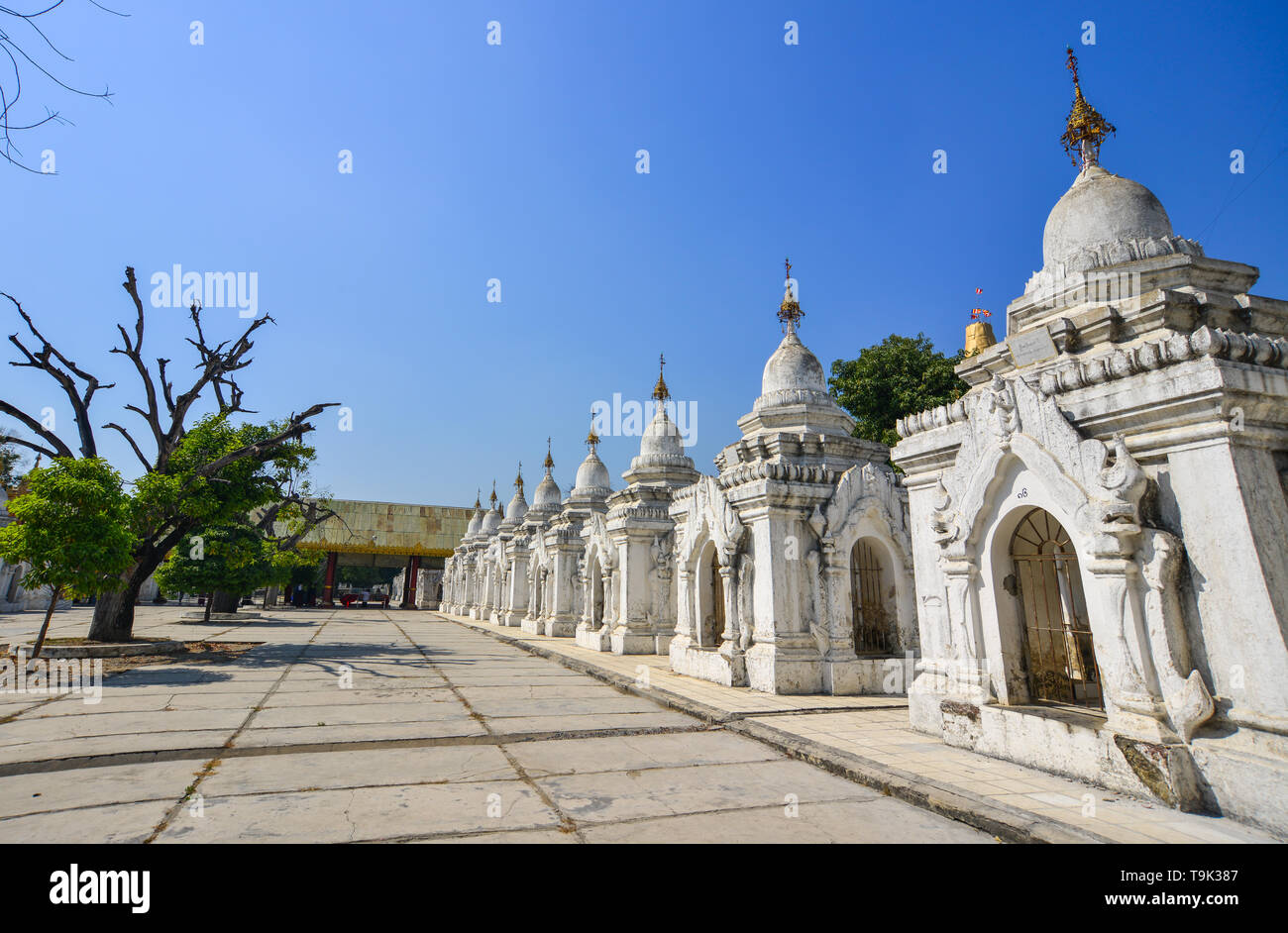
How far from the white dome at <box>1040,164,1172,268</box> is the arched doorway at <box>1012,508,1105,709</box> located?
302 centimetres

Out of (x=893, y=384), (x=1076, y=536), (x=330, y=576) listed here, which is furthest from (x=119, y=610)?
(x=330, y=576)

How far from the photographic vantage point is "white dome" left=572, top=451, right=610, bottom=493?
72.9 feet

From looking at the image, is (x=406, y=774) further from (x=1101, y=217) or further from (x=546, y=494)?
(x=546, y=494)

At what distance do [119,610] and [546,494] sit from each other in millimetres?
15468

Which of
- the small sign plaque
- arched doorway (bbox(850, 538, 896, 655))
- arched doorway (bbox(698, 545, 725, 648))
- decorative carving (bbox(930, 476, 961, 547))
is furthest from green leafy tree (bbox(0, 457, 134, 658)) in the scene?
the small sign plaque

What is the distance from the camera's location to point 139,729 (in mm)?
6590

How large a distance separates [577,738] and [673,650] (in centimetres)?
614

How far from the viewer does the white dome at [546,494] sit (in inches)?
1062

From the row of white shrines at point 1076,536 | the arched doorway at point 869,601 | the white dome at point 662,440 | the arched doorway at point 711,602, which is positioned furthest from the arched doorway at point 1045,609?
the white dome at point 662,440

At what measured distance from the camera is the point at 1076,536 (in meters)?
5.28

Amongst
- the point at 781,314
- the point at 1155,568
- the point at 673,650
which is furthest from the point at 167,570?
the point at 1155,568

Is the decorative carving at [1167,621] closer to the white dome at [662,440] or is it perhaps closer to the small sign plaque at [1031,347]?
the small sign plaque at [1031,347]
